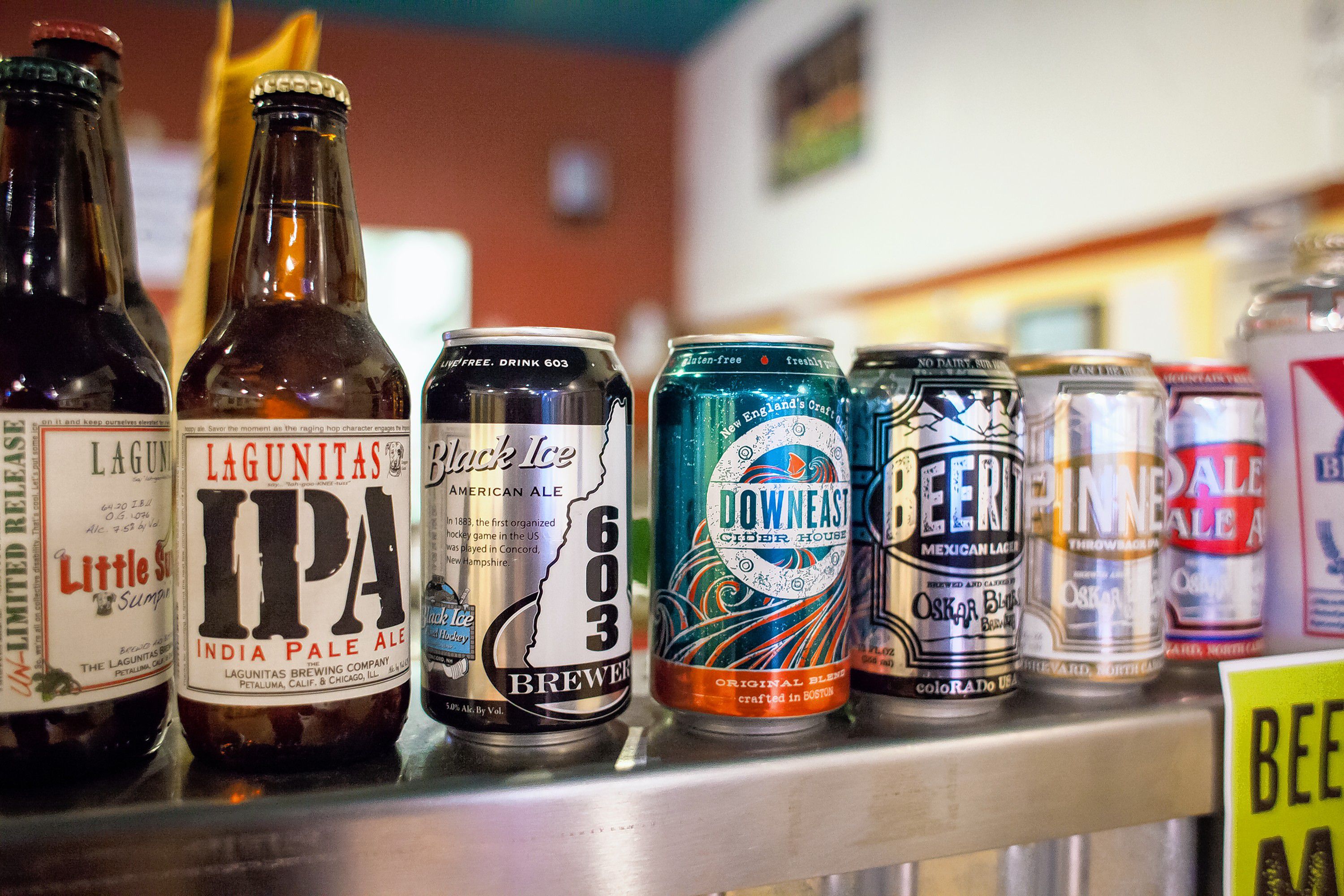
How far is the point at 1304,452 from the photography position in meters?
0.75

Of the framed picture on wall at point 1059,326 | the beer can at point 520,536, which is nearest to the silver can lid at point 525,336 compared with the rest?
the beer can at point 520,536

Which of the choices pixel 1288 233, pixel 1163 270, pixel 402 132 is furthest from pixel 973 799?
pixel 402 132

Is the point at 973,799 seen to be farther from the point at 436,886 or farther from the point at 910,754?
the point at 436,886

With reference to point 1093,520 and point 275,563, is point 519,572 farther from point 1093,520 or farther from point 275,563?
point 1093,520

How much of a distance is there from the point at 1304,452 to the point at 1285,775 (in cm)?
26

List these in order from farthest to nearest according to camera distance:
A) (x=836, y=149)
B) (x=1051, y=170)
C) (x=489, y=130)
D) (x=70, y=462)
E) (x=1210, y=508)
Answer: (x=489, y=130), (x=836, y=149), (x=1051, y=170), (x=1210, y=508), (x=70, y=462)

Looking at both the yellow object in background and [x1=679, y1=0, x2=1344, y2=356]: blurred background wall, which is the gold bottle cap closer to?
the yellow object in background

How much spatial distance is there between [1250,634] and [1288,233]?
1.62 m

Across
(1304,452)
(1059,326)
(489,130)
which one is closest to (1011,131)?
(1059,326)

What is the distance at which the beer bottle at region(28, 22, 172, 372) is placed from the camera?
586 millimetres

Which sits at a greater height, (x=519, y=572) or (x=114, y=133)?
(x=114, y=133)

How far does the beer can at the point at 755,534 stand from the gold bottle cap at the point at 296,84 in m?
0.26

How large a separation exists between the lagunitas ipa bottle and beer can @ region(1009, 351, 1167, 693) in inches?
6.5

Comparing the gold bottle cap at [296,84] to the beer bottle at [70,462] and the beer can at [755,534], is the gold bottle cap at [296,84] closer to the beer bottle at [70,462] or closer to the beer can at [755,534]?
the beer bottle at [70,462]
